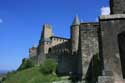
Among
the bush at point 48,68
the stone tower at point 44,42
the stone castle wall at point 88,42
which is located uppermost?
the stone tower at point 44,42

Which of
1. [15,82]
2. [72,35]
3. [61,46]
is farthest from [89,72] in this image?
[61,46]

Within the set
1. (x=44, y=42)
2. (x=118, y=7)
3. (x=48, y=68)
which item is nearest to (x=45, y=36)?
(x=44, y=42)

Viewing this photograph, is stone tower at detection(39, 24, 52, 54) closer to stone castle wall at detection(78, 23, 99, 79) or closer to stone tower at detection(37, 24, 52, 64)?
stone tower at detection(37, 24, 52, 64)

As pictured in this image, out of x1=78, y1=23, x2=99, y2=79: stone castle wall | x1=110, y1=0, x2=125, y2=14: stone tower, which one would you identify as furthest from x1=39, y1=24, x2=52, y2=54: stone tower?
x1=110, y1=0, x2=125, y2=14: stone tower

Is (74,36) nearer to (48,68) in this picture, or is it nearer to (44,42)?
(44,42)

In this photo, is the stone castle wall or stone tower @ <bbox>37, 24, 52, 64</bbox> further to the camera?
stone tower @ <bbox>37, 24, 52, 64</bbox>

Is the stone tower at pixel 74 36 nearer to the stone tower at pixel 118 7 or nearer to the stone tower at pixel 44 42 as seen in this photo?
the stone tower at pixel 44 42

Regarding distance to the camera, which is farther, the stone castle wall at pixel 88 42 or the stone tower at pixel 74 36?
the stone tower at pixel 74 36

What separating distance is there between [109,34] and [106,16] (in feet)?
2.04

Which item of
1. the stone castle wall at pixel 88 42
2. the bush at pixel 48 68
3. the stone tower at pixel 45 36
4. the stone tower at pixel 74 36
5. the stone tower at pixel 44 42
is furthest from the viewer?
the stone tower at pixel 45 36

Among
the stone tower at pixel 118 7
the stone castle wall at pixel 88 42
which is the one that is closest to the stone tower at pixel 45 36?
the stone castle wall at pixel 88 42

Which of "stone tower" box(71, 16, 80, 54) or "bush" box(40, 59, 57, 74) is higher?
"stone tower" box(71, 16, 80, 54)

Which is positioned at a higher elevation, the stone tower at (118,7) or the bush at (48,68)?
the stone tower at (118,7)

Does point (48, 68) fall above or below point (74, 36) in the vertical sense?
below
